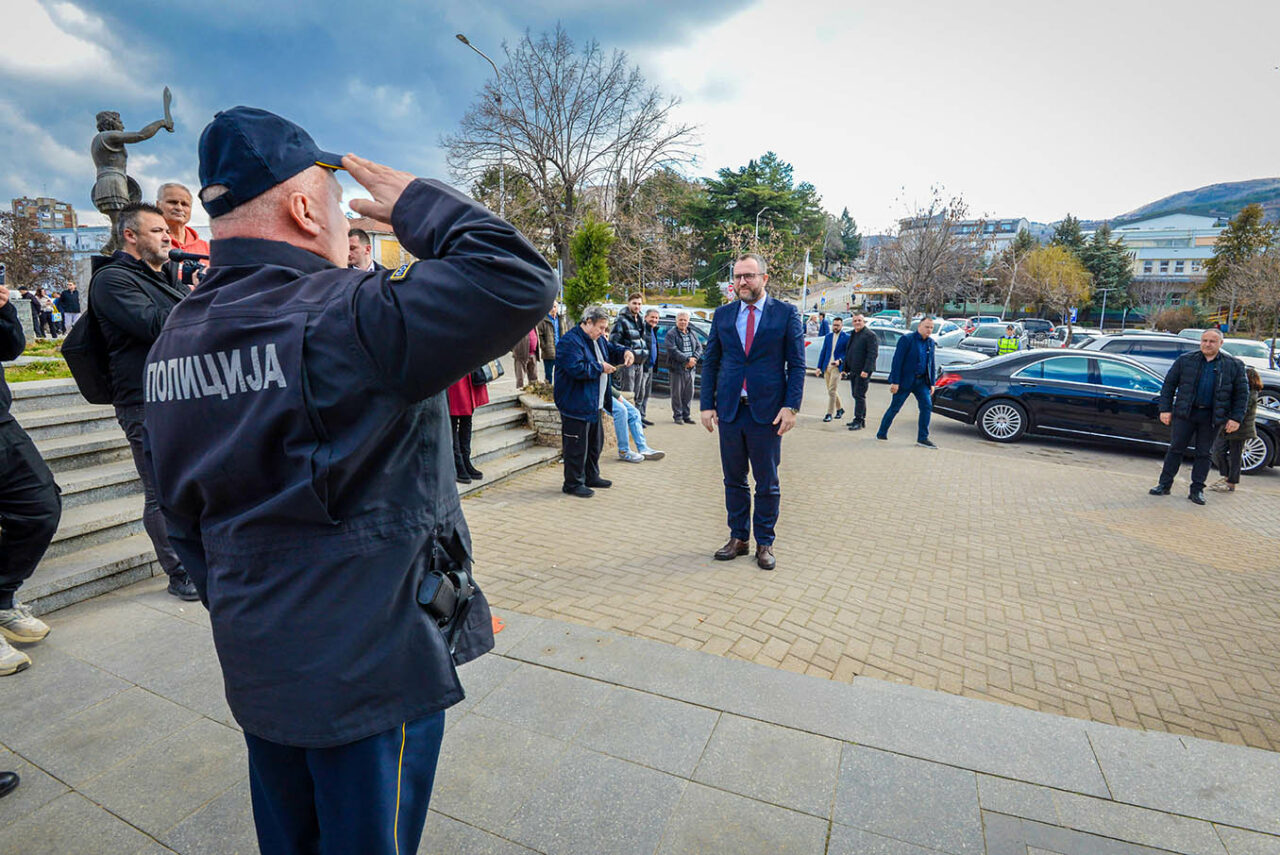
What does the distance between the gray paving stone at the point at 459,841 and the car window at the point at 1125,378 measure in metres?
11.2

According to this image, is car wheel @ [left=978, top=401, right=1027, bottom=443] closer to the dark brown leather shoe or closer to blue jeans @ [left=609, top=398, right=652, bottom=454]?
blue jeans @ [left=609, top=398, right=652, bottom=454]

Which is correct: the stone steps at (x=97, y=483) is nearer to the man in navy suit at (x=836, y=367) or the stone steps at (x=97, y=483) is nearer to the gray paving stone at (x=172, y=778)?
the gray paving stone at (x=172, y=778)

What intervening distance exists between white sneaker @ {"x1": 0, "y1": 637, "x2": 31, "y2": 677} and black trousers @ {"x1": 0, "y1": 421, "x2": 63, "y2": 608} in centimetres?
31

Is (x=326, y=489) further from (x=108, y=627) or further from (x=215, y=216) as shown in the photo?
(x=108, y=627)

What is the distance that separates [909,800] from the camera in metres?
2.36

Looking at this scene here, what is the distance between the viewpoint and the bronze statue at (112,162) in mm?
9180

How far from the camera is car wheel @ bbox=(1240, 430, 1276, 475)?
9.07m

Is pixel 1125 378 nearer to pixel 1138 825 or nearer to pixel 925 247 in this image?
pixel 1138 825

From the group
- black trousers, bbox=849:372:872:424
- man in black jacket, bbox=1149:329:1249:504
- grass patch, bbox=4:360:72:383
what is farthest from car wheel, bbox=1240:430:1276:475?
grass patch, bbox=4:360:72:383

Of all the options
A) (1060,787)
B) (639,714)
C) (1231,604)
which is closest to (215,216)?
(639,714)

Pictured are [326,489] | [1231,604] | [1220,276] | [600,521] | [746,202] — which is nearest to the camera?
[326,489]

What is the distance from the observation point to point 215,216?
1296 mm

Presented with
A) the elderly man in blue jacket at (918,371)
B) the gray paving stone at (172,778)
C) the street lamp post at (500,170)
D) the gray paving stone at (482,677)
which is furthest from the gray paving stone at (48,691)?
the street lamp post at (500,170)

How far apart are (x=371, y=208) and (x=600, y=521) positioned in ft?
16.4
